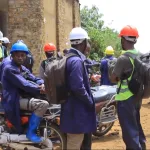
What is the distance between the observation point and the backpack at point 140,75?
4.90 meters

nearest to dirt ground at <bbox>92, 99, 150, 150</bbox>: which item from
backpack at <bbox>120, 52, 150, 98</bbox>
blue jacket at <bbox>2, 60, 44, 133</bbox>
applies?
blue jacket at <bbox>2, 60, 44, 133</bbox>

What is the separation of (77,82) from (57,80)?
0.88 feet

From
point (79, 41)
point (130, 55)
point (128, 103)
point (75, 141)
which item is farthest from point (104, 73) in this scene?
point (75, 141)

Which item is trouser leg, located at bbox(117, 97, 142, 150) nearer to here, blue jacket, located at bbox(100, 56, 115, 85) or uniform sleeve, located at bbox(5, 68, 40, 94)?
uniform sleeve, located at bbox(5, 68, 40, 94)

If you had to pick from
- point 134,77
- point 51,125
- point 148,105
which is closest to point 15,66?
point 51,125

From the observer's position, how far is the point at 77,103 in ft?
15.0

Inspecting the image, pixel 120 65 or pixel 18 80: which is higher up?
pixel 120 65

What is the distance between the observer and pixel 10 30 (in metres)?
13.2

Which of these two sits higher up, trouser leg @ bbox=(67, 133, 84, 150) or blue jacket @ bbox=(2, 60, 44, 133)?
blue jacket @ bbox=(2, 60, 44, 133)

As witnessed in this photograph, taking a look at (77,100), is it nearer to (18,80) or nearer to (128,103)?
(128,103)

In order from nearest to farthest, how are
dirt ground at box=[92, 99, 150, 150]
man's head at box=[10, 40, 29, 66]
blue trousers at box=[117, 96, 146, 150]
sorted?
blue trousers at box=[117, 96, 146, 150] < man's head at box=[10, 40, 29, 66] < dirt ground at box=[92, 99, 150, 150]

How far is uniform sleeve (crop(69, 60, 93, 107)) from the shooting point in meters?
4.41

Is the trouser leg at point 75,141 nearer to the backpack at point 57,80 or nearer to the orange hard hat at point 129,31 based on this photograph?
the backpack at point 57,80

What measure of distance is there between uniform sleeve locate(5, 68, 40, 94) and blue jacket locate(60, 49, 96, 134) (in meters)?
1.13
